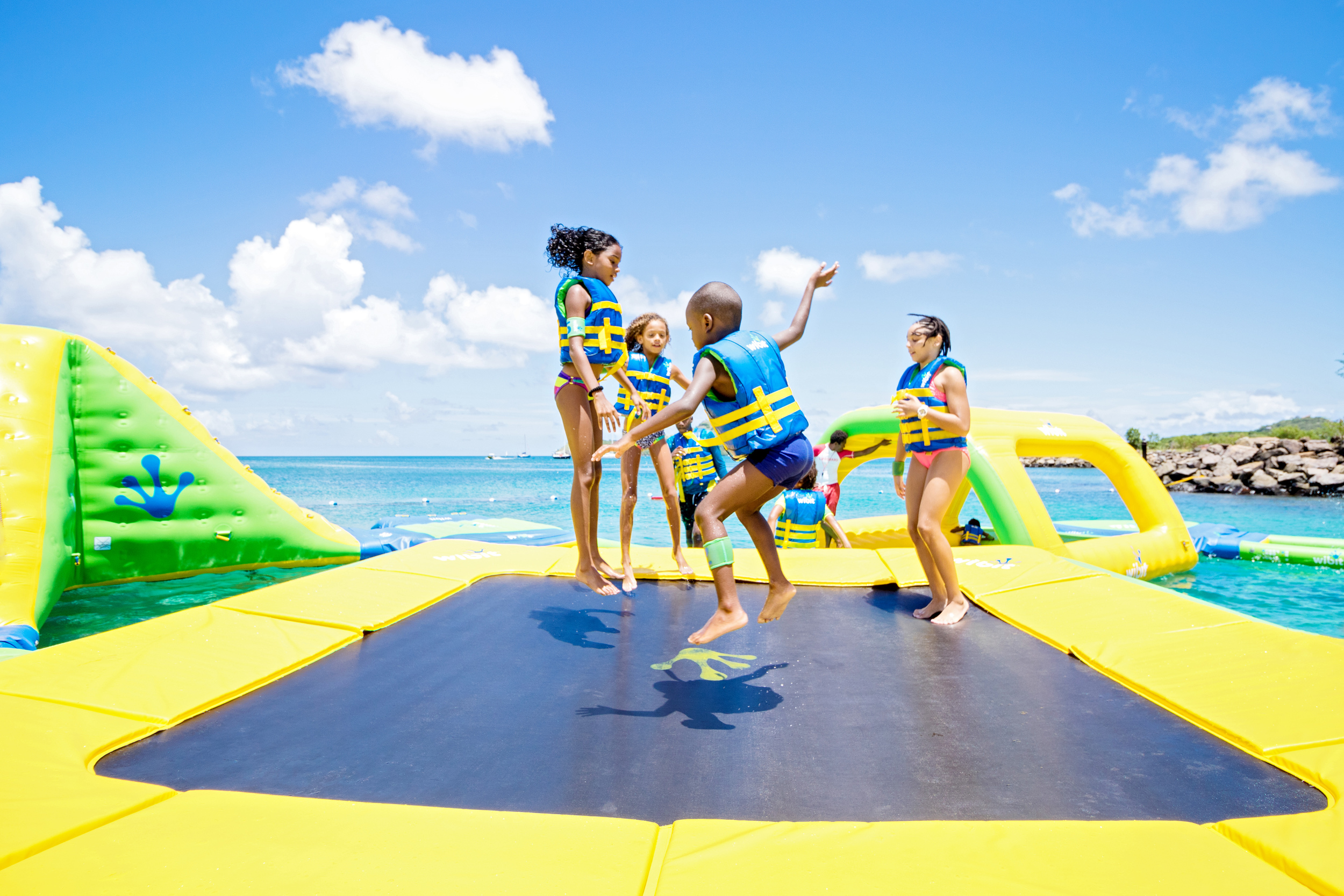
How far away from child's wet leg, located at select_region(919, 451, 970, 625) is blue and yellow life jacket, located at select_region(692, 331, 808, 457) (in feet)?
4.45

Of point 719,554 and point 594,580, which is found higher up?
point 719,554

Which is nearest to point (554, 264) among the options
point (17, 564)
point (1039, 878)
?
point (17, 564)

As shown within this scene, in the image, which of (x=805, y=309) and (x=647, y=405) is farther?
(x=647, y=405)

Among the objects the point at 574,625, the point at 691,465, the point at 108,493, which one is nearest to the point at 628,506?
the point at 574,625

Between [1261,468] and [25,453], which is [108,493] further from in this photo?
[1261,468]

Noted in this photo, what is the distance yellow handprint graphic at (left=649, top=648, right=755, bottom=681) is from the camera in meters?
2.66

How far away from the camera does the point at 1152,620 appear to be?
3.01 metres

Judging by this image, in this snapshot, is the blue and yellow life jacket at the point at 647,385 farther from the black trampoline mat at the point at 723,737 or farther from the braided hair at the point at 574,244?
the black trampoline mat at the point at 723,737

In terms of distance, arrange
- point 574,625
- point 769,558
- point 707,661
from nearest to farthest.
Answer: point 769,558 → point 707,661 → point 574,625

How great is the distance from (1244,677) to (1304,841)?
47.9 inches

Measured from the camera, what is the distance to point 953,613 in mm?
3504

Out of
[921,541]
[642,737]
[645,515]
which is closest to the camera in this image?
[642,737]

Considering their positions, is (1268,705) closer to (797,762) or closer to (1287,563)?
(797,762)

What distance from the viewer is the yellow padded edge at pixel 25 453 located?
3.51 metres
